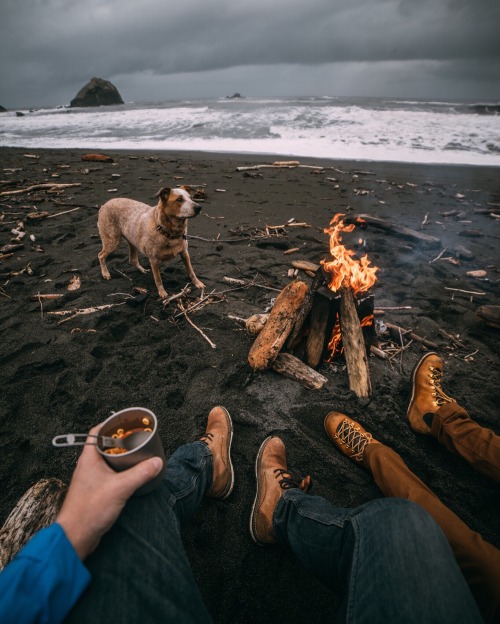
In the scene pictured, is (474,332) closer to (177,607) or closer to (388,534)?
(388,534)

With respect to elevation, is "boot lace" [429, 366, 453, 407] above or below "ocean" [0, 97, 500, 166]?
below

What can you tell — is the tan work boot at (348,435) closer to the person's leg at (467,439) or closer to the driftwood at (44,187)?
the person's leg at (467,439)

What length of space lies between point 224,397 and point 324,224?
545 cm

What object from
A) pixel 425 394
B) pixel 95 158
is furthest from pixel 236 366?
pixel 95 158

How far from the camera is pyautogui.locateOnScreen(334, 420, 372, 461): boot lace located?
96.0 inches

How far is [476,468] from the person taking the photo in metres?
2.31

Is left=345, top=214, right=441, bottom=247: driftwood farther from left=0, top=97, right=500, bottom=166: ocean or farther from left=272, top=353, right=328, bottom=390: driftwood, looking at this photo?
left=0, top=97, right=500, bottom=166: ocean

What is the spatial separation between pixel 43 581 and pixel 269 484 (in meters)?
1.58

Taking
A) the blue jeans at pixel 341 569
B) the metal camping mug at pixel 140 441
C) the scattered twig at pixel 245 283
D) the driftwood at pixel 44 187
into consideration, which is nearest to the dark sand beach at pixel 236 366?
the scattered twig at pixel 245 283

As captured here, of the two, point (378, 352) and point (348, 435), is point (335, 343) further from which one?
point (348, 435)

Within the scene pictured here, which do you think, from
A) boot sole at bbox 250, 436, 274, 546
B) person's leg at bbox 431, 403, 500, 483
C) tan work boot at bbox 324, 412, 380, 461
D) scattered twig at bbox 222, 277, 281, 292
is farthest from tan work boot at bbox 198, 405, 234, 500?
scattered twig at bbox 222, 277, 281, 292

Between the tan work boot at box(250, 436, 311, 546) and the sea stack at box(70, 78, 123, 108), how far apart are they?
226ft

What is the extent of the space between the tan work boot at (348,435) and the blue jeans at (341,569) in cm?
92

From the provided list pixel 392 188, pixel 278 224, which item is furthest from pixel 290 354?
pixel 392 188
